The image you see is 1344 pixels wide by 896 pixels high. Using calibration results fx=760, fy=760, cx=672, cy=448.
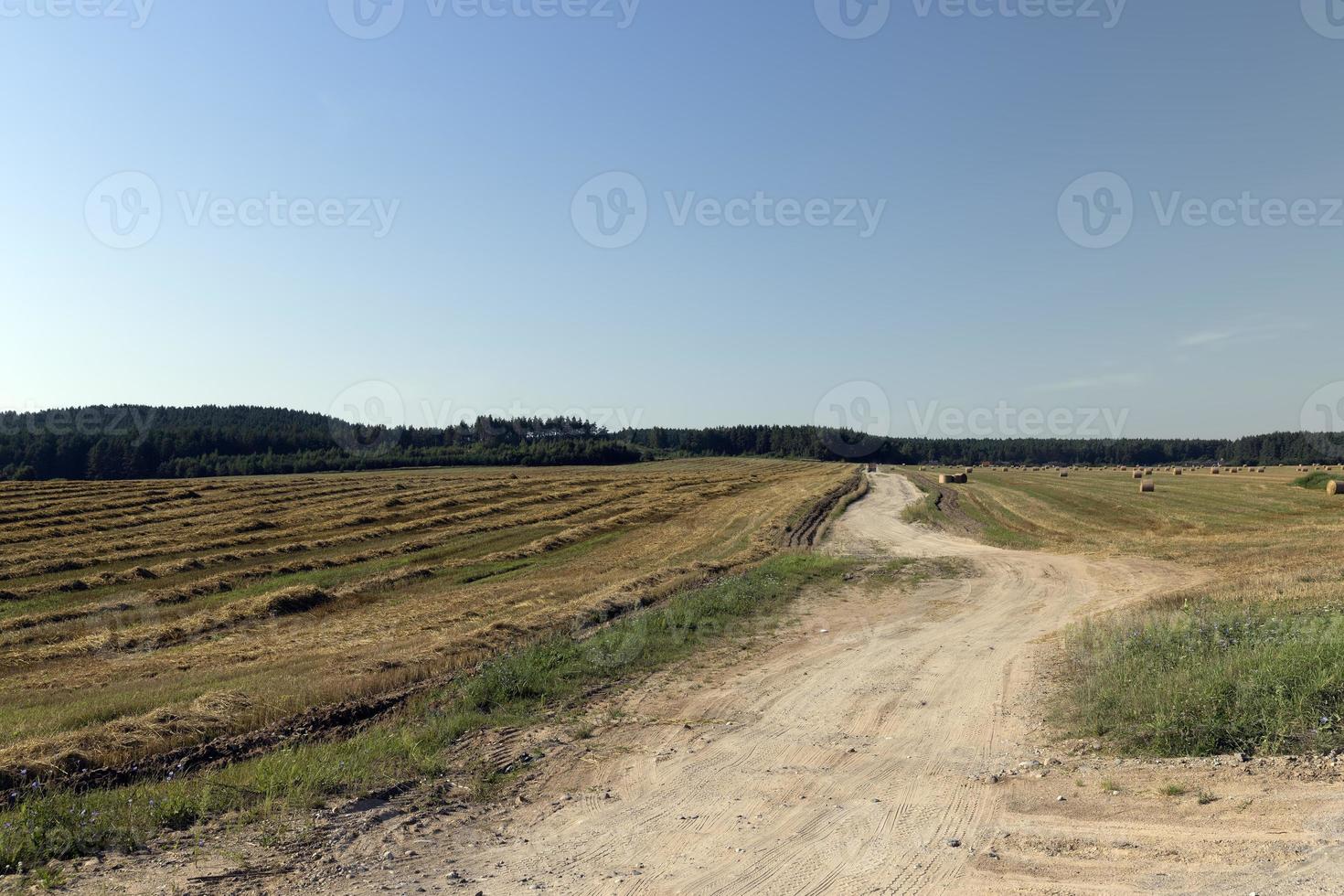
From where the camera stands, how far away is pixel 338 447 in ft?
473

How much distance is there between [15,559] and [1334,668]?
39.5 metres

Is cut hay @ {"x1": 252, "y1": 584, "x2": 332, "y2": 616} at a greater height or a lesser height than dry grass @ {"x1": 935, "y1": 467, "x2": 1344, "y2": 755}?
lesser

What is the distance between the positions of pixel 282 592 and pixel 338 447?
5183 inches

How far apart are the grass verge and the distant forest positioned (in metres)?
120

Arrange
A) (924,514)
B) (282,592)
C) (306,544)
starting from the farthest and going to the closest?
(924,514) → (306,544) → (282,592)

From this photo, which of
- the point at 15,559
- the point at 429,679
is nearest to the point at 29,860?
the point at 429,679

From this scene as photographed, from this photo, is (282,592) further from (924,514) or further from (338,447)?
(338,447)

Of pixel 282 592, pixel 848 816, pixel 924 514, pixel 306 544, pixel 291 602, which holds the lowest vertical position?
pixel 306 544

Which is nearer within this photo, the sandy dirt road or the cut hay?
the sandy dirt road

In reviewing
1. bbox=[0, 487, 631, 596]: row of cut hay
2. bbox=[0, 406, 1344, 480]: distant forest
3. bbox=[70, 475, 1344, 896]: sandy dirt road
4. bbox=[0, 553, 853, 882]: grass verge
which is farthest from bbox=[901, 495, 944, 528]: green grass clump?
bbox=[0, 406, 1344, 480]: distant forest

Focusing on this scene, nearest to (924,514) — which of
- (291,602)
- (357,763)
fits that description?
(291,602)

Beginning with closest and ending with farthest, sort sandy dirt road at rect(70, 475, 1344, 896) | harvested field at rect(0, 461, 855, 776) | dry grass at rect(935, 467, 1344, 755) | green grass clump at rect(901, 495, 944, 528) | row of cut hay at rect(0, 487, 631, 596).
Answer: sandy dirt road at rect(70, 475, 1344, 896) → dry grass at rect(935, 467, 1344, 755) → harvested field at rect(0, 461, 855, 776) → row of cut hay at rect(0, 487, 631, 596) → green grass clump at rect(901, 495, 944, 528)

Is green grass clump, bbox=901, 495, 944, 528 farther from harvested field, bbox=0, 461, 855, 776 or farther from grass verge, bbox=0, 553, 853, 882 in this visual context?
grass verge, bbox=0, 553, 853, 882

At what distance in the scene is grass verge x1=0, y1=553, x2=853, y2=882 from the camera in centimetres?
729
